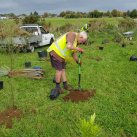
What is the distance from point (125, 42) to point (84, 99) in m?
12.6

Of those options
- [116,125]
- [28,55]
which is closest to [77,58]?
[116,125]

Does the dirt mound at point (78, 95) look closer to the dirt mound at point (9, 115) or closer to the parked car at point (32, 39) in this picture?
the dirt mound at point (9, 115)

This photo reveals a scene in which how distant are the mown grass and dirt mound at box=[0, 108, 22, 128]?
13cm

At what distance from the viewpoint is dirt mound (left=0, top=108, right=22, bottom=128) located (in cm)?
591

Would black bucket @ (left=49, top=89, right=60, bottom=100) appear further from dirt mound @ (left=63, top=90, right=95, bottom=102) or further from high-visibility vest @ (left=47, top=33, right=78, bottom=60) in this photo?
high-visibility vest @ (left=47, top=33, right=78, bottom=60)

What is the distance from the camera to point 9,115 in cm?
627

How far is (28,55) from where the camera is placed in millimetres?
15289

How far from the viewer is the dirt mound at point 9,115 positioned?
591 cm

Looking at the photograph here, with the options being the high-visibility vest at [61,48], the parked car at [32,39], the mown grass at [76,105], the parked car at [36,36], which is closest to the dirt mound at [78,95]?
the mown grass at [76,105]

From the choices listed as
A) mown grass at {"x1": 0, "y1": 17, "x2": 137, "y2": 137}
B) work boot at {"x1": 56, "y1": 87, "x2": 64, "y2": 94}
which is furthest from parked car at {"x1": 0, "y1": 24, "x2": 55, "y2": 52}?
work boot at {"x1": 56, "y1": 87, "x2": 64, "y2": 94}

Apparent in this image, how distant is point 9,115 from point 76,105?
156 centimetres

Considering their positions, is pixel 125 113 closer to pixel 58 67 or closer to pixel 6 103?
pixel 58 67

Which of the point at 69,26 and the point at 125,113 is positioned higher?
the point at 69,26

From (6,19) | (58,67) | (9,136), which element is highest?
(6,19)
